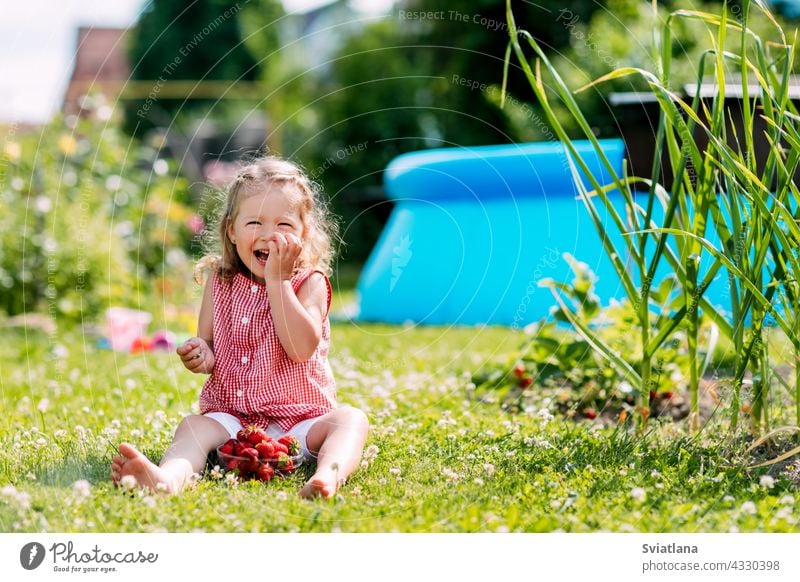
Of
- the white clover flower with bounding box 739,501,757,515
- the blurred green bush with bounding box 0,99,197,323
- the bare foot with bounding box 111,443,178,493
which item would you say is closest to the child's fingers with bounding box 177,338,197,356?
the bare foot with bounding box 111,443,178,493

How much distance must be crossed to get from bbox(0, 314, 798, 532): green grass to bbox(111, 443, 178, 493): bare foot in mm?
48

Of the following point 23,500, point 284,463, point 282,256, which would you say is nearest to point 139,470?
A: point 23,500

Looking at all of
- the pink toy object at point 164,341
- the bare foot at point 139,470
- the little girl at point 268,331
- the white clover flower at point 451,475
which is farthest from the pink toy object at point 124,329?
the white clover flower at point 451,475

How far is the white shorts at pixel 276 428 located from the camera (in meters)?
2.56

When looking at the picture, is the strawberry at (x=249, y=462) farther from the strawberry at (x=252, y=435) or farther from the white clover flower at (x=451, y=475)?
the white clover flower at (x=451, y=475)

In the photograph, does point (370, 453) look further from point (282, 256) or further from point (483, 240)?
point (483, 240)

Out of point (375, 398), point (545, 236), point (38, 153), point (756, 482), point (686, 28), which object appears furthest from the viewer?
point (686, 28)

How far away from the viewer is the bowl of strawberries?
2402mm

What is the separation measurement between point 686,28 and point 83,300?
191 inches

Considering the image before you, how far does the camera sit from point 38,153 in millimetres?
6281

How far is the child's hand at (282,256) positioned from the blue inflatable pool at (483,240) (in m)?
2.21
